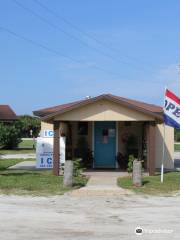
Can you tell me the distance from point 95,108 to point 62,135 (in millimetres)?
2824

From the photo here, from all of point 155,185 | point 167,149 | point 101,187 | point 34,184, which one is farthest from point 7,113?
point 101,187

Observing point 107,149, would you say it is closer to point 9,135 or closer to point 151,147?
point 151,147

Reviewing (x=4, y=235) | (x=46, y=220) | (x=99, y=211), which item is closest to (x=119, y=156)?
Result: (x=99, y=211)

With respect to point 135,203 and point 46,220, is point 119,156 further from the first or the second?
point 46,220

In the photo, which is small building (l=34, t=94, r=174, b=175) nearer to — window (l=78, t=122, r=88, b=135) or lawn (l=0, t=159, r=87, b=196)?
window (l=78, t=122, r=88, b=135)

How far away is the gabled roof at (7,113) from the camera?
162 ft

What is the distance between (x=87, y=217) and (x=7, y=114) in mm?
39928

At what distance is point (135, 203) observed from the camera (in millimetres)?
14422

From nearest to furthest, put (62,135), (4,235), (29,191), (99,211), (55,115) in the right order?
1. (4,235)
2. (99,211)
3. (29,191)
4. (55,115)
5. (62,135)

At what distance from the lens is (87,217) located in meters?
12.0

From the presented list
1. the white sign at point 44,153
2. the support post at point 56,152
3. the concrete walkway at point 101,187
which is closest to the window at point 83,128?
the white sign at point 44,153

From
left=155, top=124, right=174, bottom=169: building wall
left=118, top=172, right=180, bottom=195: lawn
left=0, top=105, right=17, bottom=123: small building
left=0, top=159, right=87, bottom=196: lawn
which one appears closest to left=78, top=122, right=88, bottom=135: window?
left=155, top=124, right=174, bottom=169: building wall

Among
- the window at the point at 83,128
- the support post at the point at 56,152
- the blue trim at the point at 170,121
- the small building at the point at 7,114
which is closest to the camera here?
the blue trim at the point at 170,121

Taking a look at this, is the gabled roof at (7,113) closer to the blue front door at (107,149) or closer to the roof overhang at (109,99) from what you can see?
the blue front door at (107,149)
